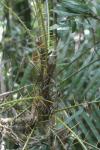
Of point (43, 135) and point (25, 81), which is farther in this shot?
point (25, 81)

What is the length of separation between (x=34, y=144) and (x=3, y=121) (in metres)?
0.11

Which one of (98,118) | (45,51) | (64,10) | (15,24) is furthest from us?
(15,24)

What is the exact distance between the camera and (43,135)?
1.39 ft

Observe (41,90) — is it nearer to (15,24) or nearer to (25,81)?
(25,81)

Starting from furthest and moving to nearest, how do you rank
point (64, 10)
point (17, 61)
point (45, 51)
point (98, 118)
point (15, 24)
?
point (15, 24) < point (17, 61) < point (98, 118) < point (64, 10) < point (45, 51)

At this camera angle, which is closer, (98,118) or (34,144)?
(34,144)

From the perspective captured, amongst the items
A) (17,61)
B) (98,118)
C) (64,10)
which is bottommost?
(98,118)

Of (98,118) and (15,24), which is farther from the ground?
(15,24)

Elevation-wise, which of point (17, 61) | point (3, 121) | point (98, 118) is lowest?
point (98, 118)

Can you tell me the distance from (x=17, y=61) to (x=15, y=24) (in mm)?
267

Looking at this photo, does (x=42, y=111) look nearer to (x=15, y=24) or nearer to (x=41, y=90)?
(x=41, y=90)

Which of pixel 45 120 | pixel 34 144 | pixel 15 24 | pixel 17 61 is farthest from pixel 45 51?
pixel 15 24

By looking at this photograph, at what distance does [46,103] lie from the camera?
1.10ft

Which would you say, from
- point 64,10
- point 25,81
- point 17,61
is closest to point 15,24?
point 17,61
